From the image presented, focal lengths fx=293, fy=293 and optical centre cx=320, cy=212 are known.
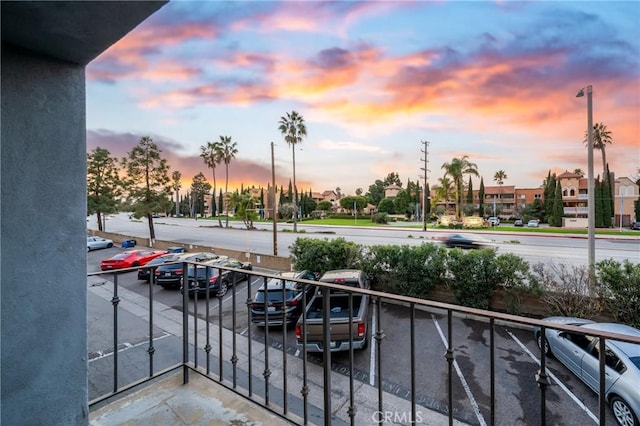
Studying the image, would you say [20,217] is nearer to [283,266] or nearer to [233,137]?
[283,266]

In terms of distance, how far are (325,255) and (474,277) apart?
4.99 m

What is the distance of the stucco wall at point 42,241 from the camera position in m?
1.10

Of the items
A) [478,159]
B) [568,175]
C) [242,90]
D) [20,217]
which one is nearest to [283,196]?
[478,159]

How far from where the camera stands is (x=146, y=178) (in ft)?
79.8

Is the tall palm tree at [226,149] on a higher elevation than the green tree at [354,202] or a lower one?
higher

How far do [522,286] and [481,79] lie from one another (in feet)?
21.1

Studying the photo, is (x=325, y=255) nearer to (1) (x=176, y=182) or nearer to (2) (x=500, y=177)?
(1) (x=176, y=182)

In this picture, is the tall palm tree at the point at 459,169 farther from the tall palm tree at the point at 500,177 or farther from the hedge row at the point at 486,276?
the hedge row at the point at 486,276

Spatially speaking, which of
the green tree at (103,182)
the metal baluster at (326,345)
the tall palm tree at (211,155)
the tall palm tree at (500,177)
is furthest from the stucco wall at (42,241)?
the tall palm tree at (500,177)

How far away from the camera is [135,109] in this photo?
7.54 meters

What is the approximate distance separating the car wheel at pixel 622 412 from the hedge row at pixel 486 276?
4226mm

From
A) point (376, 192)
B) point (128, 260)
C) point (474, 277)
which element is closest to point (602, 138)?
point (474, 277)

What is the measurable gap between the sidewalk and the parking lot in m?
0.20

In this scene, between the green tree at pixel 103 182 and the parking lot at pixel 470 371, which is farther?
the green tree at pixel 103 182
